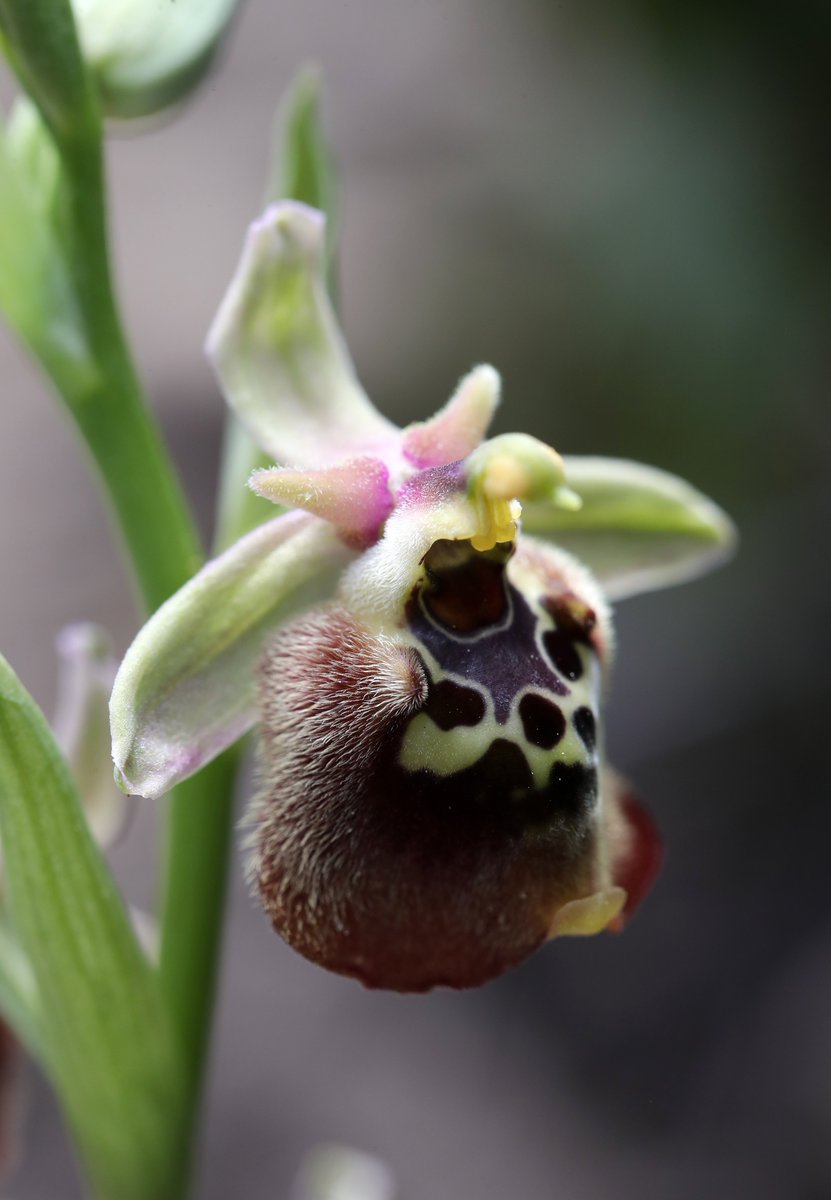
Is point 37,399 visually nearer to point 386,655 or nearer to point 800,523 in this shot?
point 800,523

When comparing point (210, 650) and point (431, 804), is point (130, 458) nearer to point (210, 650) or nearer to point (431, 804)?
point (210, 650)

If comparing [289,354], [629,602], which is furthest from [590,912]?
[629,602]

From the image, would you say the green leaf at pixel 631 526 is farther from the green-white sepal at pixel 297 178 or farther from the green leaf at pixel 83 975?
the green leaf at pixel 83 975

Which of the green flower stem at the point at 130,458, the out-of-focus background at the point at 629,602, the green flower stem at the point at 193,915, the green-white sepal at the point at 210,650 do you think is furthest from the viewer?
the out-of-focus background at the point at 629,602

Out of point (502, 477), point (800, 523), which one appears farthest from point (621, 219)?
point (502, 477)

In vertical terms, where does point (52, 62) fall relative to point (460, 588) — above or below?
above

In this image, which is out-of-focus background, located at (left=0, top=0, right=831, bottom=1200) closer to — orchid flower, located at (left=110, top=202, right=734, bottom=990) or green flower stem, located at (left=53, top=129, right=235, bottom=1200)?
green flower stem, located at (left=53, top=129, right=235, bottom=1200)

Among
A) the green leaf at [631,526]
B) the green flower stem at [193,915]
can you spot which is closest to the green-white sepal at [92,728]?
the green flower stem at [193,915]
